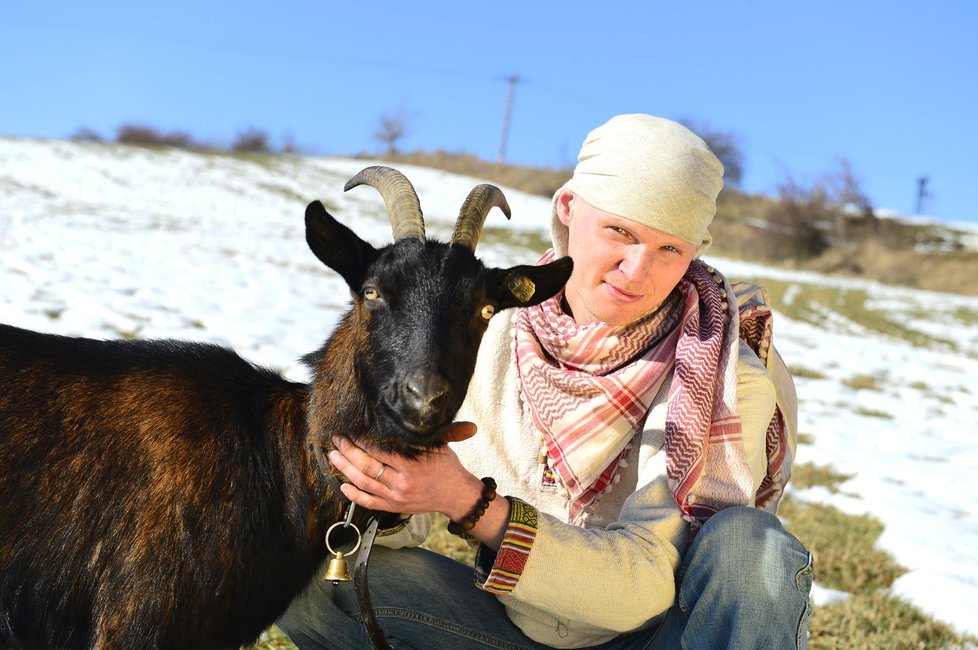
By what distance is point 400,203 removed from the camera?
2859mm

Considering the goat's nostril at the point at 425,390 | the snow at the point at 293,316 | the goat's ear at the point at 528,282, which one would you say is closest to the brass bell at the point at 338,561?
the goat's nostril at the point at 425,390

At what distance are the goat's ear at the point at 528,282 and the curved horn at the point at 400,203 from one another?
0.97 ft

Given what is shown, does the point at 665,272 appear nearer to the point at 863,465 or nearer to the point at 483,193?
the point at 483,193

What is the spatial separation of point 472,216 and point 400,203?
24 cm

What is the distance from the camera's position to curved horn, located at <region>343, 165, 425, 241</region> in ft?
9.23

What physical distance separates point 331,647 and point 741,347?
178cm

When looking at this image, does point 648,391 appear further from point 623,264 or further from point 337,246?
point 337,246

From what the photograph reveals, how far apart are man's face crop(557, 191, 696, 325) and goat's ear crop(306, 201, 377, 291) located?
30.3 inches

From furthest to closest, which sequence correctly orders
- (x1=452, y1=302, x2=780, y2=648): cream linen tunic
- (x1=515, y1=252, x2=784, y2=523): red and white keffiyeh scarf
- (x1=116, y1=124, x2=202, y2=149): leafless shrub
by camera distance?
1. (x1=116, y1=124, x2=202, y2=149): leafless shrub
2. (x1=515, y1=252, x2=784, y2=523): red and white keffiyeh scarf
3. (x1=452, y1=302, x2=780, y2=648): cream linen tunic

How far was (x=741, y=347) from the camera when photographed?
3.05 m

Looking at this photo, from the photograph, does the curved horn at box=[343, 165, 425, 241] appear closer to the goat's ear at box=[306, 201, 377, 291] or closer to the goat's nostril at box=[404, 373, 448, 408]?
the goat's ear at box=[306, 201, 377, 291]

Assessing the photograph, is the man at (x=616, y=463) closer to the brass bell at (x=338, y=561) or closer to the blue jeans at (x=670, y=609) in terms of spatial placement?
the blue jeans at (x=670, y=609)

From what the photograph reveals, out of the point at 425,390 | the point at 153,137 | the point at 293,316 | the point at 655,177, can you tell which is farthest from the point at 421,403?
the point at 153,137

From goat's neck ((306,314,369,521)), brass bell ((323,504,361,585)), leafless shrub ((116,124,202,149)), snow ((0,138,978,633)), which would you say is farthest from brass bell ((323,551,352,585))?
leafless shrub ((116,124,202,149))
